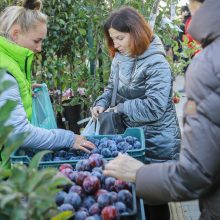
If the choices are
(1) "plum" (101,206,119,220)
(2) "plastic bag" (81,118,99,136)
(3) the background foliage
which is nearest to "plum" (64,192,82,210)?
(1) "plum" (101,206,119,220)

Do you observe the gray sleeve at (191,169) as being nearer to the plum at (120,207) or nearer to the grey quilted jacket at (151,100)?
the plum at (120,207)

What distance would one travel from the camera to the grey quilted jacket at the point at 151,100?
2.63 m

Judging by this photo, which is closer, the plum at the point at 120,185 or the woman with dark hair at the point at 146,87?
the plum at the point at 120,185

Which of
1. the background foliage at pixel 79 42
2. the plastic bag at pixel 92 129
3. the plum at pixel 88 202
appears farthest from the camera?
the background foliage at pixel 79 42

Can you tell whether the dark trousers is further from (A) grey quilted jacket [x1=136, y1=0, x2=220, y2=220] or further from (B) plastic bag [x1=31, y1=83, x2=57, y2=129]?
(A) grey quilted jacket [x1=136, y1=0, x2=220, y2=220]

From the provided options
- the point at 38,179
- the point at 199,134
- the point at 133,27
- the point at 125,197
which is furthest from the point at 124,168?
the point at 133,27

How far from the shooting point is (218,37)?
130 cm

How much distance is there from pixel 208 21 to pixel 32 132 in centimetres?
115

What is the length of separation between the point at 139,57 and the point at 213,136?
1536mm

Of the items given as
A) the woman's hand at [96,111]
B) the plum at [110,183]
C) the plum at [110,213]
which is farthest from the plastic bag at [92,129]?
the plum at [110,213]

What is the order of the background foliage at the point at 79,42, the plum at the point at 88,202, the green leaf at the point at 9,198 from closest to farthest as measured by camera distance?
the green leaf at the point at 9,198, the plum at the point at 88,202, the background foliage at the point at 79,42

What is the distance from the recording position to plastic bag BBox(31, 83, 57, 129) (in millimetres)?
2700

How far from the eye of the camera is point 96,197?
158 centimetres

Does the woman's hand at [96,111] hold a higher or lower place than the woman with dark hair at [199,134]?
lower
